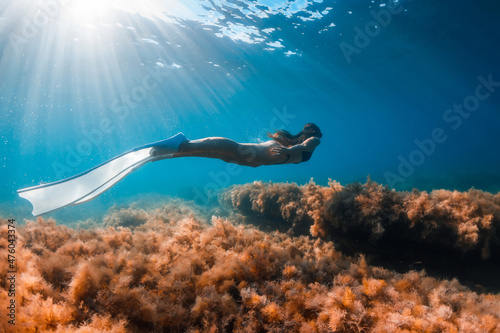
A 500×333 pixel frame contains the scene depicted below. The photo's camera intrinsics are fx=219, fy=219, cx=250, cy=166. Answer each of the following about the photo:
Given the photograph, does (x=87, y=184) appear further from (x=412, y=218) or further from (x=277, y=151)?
(x=412, y=218)

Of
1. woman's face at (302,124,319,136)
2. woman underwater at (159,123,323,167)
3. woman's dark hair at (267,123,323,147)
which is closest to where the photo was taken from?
woman underwater at (159,123,323,167)

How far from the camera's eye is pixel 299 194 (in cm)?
689

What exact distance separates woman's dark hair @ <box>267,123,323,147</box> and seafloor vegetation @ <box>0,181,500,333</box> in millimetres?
2542

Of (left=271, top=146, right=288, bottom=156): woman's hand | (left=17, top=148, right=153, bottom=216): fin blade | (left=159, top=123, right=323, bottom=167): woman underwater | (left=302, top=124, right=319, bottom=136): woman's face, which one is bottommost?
(left=17, top=148, right=153, bottom=216): fin blade

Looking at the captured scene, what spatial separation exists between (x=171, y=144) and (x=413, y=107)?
64189 mm

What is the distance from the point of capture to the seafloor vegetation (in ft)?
7.41

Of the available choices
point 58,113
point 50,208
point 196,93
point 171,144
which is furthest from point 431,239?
point 58,113

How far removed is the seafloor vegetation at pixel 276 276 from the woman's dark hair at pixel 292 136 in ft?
8.34

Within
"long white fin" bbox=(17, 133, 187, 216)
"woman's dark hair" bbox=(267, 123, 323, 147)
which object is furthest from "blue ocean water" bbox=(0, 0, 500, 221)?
"long white fin" bbox=(17, 133, 187, 216)

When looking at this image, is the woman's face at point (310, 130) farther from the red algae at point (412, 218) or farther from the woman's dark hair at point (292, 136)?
the red algae at point (412, 218)

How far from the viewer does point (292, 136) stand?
7332mm

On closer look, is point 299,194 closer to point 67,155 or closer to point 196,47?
point 196,47

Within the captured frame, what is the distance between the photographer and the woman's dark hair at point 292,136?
280 inches

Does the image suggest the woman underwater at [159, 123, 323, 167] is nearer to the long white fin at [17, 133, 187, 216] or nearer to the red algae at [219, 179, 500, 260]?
the long white fin at [17, 133, 187, 216]
